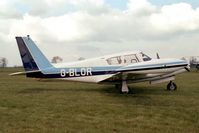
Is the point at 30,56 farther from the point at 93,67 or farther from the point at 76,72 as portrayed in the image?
the point at 93,67

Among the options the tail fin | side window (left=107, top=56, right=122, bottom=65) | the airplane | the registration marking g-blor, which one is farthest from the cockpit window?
the tail fin

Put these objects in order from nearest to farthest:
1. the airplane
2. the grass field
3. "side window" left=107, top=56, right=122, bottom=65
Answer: the grass field
the airplane
"side window" left=107, top=56, right=122, bottom=65

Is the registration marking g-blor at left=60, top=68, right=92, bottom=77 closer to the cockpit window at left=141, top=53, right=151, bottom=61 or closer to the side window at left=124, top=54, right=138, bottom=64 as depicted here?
the side window at left=124, top=54, right=138, bottom=64

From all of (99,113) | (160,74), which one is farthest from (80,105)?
(160,74)

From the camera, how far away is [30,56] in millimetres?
16703

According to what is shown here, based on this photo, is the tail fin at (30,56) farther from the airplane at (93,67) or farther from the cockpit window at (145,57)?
the cockpit window at (145,57)

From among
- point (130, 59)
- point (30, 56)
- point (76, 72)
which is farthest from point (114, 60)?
point (30, 56)

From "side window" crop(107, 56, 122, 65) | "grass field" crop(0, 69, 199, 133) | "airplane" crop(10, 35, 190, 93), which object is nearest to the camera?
"grass field" crop(0, 69, 199, 133)

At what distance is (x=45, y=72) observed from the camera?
658 inches

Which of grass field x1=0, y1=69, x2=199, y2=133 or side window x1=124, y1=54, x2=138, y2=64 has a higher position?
side window x1=124, y1=54, x2=138, y2=64

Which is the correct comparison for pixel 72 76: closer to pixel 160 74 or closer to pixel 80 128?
pixel 160 74

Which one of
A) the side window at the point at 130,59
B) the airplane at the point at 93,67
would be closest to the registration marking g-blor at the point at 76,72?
the airplane at the point at 93,67

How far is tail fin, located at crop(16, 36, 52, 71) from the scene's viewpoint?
1655 centimetres

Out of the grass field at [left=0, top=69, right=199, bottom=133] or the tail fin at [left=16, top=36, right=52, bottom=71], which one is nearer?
the grass field at [left=0, top=69, right=199, bottom=133]
